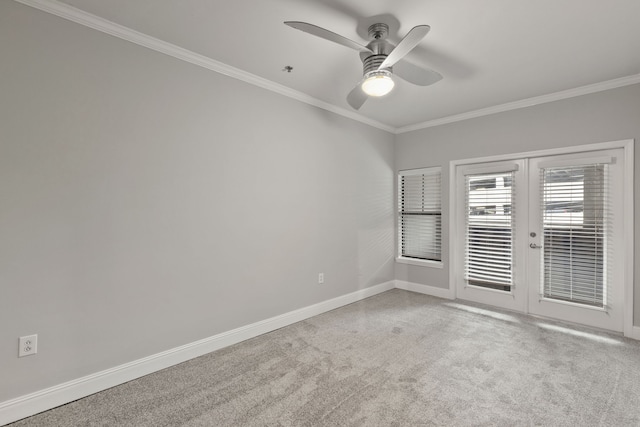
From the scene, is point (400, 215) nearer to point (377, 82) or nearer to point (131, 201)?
point (377, 82)

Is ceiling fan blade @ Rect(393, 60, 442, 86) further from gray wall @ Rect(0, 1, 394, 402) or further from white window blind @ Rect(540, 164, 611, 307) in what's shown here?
white window blind @ Rect(540, 164, 611, 307)

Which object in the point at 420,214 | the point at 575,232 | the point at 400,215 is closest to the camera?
the point at 575,232

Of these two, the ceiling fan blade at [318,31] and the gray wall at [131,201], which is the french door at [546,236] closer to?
the gray wall at [131,201]

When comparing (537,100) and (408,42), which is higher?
(537,100)

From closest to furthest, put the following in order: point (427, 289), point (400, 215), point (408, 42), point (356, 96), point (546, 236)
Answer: point (408, 42) < point (356, 96) < point (546, 236) < point (427, 289) < point (400, 215)

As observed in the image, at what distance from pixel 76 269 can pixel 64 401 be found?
857mm

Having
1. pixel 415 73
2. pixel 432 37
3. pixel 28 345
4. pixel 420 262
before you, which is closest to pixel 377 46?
pixel 415 73

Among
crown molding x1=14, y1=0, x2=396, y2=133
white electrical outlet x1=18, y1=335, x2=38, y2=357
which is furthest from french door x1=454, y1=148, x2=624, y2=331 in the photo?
white electrical outlet x1=18, y1=335, x2=38, y2=357

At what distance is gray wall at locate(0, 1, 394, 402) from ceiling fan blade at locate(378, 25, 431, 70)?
1.53 m

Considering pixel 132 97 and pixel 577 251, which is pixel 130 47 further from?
pixel 577 251

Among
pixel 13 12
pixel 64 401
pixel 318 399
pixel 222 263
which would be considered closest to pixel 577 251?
pixel 318 399

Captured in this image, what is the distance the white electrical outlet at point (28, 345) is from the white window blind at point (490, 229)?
14.6ft

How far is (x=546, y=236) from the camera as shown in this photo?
361cm

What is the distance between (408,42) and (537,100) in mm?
2676
